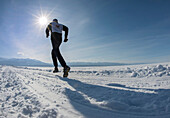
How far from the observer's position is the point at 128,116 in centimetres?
98

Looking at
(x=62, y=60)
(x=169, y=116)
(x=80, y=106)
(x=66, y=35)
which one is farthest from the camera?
(x=66, y=35)

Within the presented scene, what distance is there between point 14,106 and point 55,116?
25.1 inches

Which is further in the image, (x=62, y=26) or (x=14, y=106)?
(x=62, y=26)

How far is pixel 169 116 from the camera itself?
0.94m

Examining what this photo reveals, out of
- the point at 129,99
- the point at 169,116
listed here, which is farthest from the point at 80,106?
the point at 169,116

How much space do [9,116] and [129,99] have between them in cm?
135

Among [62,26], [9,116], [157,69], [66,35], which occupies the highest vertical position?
[62,26]

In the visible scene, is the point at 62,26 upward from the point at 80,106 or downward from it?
upward

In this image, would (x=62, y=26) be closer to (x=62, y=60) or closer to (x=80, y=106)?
(x=62, y=60)

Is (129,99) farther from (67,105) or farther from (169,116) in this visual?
(67,105)

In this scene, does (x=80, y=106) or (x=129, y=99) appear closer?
(x=80, y=106)

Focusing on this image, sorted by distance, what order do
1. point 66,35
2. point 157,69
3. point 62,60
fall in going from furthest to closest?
point 66,35, point 157,69, point 62,60

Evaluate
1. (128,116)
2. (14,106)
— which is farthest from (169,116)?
(14,106)

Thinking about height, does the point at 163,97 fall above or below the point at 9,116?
above
